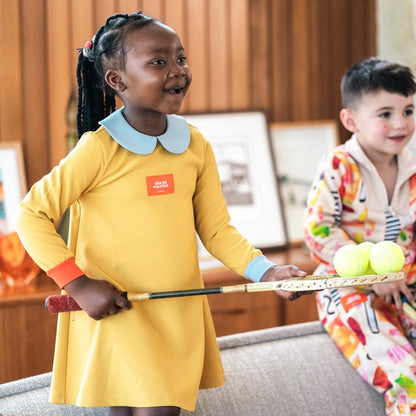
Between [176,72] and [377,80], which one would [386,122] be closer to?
[377,80]

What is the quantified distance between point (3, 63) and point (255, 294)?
1.18 m

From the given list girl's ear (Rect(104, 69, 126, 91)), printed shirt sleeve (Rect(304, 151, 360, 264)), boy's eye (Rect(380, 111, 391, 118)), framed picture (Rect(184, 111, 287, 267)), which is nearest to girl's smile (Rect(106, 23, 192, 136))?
girl's ear (Rect(104, 69, 126, 91))

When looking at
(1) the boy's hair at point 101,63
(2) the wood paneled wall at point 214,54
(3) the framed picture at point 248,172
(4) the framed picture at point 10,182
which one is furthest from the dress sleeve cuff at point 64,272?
(3) the framed picture at point 248,172

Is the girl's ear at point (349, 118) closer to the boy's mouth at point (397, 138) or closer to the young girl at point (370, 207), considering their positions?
the young girl at point (370, 207)

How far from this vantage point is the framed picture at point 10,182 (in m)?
2.59

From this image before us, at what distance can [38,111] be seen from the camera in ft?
8.85

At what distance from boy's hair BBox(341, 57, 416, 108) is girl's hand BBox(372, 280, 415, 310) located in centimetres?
47

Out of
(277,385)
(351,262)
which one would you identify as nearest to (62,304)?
(351,262)

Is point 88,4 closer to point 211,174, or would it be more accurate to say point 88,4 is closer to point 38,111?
point 38,111

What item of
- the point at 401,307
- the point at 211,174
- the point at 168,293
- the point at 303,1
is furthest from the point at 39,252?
the point at 303,1

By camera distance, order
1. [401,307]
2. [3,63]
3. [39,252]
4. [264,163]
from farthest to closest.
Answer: [264,163]
[3,63]
[401,307]
[39,252]

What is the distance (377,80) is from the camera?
1.87m

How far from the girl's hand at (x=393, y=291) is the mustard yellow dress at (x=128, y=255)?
52cm

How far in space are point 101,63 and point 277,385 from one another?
32.2 inches
